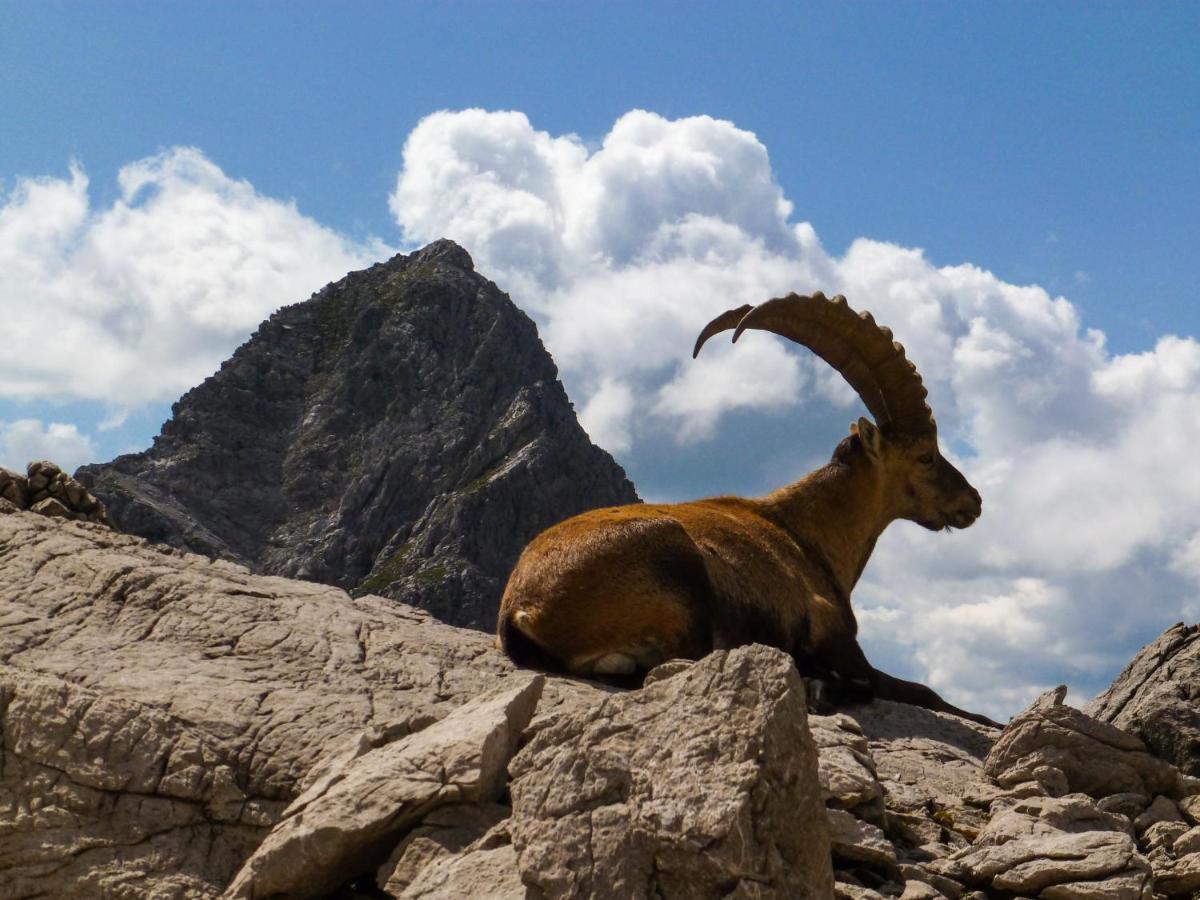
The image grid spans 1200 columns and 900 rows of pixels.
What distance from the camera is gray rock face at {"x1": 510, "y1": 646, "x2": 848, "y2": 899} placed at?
17.7ft

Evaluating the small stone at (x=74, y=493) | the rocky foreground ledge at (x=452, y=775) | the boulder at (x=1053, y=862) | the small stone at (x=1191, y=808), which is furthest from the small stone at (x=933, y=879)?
the small stone at (x=74, y=493)

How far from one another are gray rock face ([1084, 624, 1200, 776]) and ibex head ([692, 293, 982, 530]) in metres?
3.49

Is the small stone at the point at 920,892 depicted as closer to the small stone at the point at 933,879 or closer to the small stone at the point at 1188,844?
the small stone at the point at 933,879

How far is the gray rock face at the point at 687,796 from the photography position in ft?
17.7

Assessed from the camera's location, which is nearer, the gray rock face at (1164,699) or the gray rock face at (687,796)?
the gray rock face at (687,796)

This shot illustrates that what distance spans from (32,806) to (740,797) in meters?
4.23

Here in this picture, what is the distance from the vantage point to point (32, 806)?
748 centimetres

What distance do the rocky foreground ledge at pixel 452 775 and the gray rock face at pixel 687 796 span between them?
0.04ft

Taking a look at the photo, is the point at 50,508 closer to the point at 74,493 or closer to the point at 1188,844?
the point at 74,493

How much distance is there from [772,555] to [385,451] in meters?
129

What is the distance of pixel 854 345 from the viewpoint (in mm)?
14219

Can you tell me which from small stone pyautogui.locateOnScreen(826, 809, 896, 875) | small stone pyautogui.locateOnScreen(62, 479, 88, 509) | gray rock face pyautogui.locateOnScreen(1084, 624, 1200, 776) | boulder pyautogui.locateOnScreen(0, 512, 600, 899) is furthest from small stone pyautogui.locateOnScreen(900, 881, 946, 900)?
small stone pyautogui.locateOnScreen(62, 479, 88, 509)

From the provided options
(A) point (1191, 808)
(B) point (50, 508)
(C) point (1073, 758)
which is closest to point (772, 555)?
(C) point (1073, 758)

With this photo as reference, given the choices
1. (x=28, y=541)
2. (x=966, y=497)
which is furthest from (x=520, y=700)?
(x=966, y=497)
